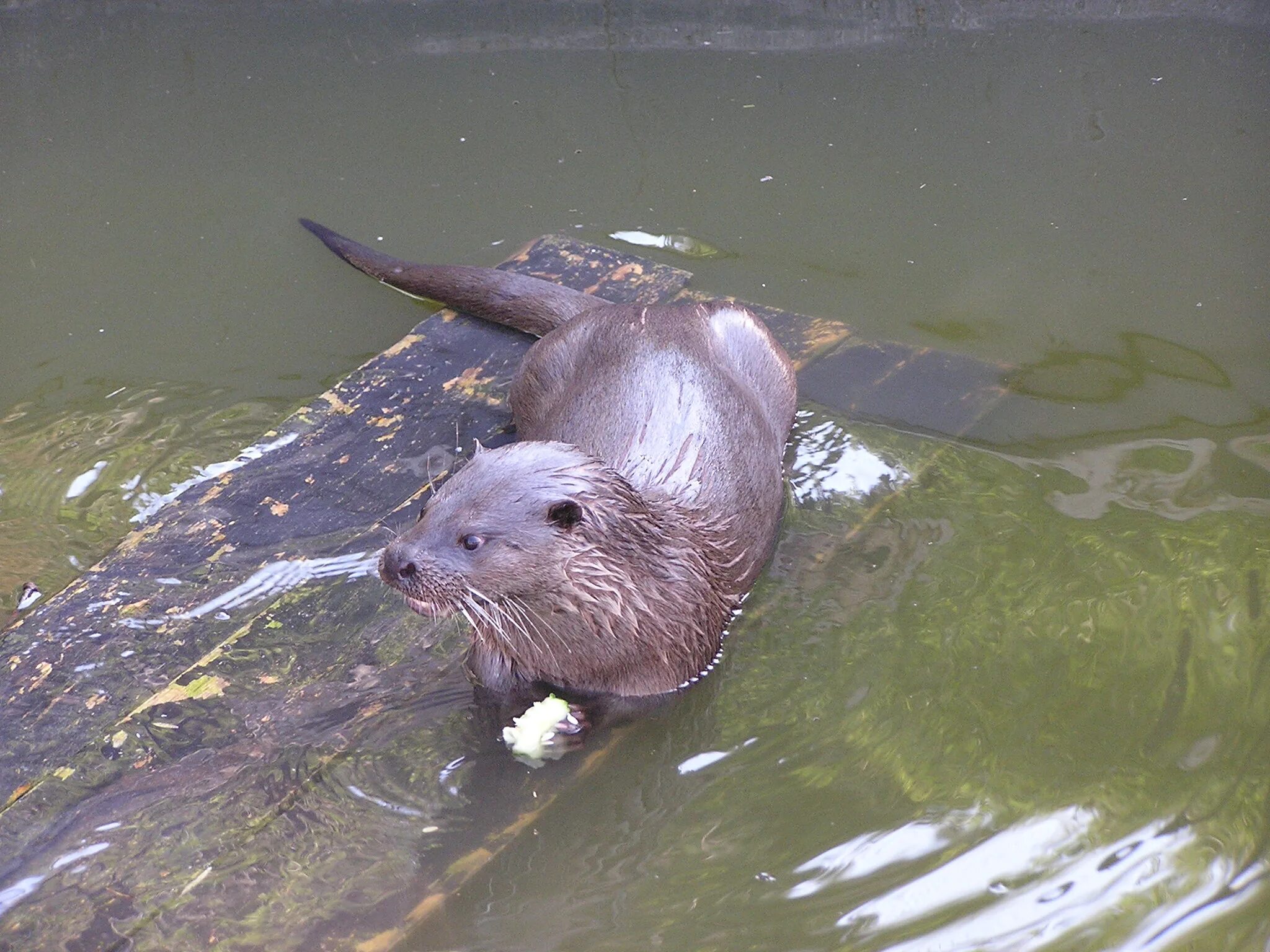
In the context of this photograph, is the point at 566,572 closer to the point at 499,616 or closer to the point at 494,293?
the point at 499,616

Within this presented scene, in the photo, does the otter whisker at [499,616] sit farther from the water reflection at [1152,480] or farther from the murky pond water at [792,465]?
the water reflection at [1152,480]

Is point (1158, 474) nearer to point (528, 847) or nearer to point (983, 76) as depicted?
point (528, 847)

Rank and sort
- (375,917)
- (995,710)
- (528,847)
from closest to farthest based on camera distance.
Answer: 1. (375,917)
2. (528,847)
3. (995,710)

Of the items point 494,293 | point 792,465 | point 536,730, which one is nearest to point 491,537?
point 536,730

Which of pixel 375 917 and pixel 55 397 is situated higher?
pixel 55 397

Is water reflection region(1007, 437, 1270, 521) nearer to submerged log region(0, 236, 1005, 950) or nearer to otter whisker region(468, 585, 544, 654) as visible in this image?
submerged log region(0, 236, 1005, 950)

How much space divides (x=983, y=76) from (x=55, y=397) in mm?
3684

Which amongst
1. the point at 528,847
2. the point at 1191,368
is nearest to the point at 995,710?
the point at 528,847

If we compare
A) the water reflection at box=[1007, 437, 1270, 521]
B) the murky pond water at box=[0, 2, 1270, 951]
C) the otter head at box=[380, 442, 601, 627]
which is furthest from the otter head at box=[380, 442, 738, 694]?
the water reflection at box=[1007, 437, 1270, 521]

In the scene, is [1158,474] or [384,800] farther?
[1158,474]

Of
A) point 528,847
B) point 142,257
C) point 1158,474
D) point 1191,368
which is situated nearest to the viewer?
point 528,847

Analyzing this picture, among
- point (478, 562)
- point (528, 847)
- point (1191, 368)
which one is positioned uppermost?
point (478, 562)

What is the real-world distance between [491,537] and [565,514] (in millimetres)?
136

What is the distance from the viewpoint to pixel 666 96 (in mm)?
5250
